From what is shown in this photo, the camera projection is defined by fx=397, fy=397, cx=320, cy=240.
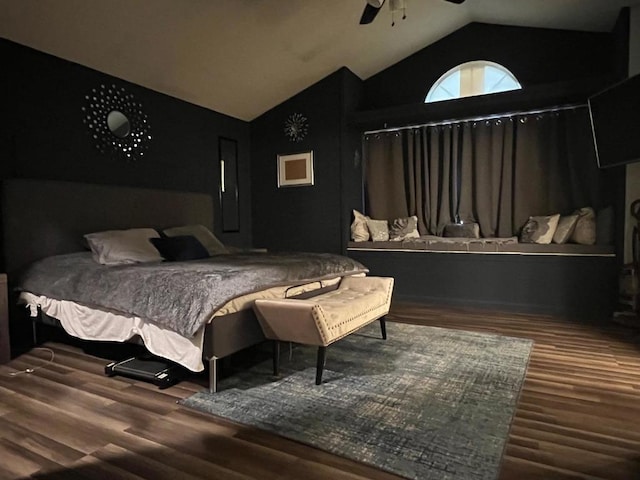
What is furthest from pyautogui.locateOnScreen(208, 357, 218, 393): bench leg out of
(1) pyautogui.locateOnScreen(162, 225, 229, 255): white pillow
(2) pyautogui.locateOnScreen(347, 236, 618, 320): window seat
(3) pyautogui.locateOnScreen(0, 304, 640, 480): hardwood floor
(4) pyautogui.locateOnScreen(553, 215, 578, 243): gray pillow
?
(4) pyautogui.locateOnScreen(553, 215, 578, 243): gray pillow

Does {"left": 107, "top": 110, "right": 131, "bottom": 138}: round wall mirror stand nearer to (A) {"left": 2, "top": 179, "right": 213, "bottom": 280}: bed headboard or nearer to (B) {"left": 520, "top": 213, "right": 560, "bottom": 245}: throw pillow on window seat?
(A) {"left": 2, "top": 179, "right": 213, "bottom": 280}: bed headboard

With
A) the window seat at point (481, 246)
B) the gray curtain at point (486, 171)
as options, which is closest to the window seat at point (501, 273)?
the window seat at point (481, 246)

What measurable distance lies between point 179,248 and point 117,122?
170cm

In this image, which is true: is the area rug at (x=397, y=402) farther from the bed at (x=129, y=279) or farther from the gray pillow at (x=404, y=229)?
the gray pillow at (x=404, y=229)

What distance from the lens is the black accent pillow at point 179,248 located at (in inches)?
141

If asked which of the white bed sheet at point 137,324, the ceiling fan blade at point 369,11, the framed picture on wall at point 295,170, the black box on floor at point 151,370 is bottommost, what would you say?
the black box on floor at point 151,370

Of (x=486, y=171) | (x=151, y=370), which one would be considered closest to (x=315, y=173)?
(x=486, y=171)

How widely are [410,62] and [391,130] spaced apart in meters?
0.99

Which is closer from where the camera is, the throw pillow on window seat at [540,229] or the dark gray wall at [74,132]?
the dark gray wall at [74,132]

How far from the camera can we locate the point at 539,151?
4805 mm

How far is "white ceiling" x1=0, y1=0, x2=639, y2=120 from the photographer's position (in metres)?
3.36

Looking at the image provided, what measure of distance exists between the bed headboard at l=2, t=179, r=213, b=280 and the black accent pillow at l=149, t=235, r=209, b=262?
0.64 meters

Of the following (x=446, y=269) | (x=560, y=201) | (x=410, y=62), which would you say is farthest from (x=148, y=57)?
(x=560, y=201)

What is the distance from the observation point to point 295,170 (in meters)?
5.80
